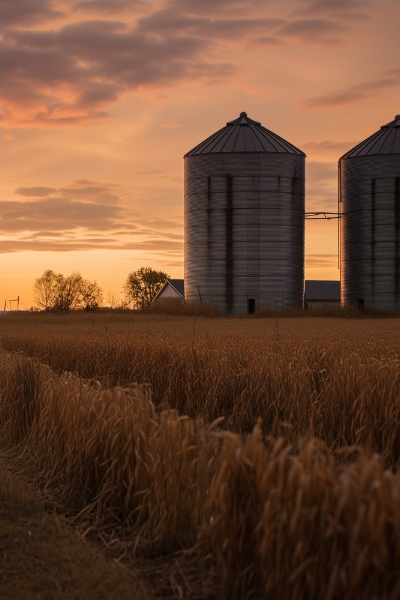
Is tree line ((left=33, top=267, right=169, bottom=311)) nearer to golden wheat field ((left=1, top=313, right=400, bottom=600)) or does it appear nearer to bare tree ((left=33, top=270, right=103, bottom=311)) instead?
bare tree ((left=33, top=270, right=103, bottom=311))

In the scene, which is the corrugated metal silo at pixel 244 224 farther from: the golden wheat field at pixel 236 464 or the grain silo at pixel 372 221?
the golden wheat field at pixel 236 464

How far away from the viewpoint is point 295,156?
3634cm

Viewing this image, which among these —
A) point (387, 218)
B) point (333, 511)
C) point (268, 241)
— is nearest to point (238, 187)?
point (268, 241)

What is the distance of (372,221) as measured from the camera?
36781mm

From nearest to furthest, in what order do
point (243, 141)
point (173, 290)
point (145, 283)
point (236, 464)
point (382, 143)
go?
point (236, 464)
point (243, 141)
point (382, 143)
point (173, 290)
point (145, 283)

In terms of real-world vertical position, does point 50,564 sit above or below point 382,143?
below

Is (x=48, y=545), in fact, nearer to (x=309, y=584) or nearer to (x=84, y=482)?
(x=84, y=482)

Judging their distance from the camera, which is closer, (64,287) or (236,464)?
(236,464)

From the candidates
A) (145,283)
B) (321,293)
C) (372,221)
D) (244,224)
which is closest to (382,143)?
(372,221)

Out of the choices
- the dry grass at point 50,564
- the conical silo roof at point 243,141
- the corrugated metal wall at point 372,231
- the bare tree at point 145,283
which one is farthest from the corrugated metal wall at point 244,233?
the bare tree at point 145,283

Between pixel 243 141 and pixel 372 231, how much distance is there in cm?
769

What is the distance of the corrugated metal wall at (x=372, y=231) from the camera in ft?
119

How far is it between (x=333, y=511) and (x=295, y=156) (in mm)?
34387

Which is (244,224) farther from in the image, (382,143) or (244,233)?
(382,143)
